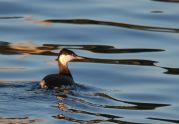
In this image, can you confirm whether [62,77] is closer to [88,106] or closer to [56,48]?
[88,106]

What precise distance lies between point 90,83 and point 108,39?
12.9 feet

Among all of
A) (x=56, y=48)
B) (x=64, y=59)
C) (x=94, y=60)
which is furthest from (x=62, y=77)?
(x=56, y=48)

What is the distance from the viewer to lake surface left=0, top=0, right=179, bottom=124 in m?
17.7

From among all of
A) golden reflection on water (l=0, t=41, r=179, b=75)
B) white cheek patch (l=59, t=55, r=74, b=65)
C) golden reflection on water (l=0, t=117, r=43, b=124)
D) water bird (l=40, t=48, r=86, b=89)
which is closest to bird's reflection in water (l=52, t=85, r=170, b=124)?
water bird (l=40, t=48, r=86, b=89)

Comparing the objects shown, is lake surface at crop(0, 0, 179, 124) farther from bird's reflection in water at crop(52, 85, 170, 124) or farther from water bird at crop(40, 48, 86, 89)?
water bird at crop(40, 48, 86, 89)

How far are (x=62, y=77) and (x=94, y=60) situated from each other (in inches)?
130

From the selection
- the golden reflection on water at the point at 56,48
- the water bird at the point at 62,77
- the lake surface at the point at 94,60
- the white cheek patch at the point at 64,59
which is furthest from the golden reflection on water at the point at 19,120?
the golden reflection on water at the point at 56,48

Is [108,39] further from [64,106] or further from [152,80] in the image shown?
[64,106]

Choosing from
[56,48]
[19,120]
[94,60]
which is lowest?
[19,120]

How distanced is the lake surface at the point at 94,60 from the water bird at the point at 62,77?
0.65ft

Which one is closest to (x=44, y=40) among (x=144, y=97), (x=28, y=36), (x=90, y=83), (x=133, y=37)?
(x=28, y=36)

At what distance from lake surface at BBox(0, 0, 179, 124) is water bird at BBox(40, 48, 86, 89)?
20cm

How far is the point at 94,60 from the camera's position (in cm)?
2269

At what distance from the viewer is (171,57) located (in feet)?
73.9
